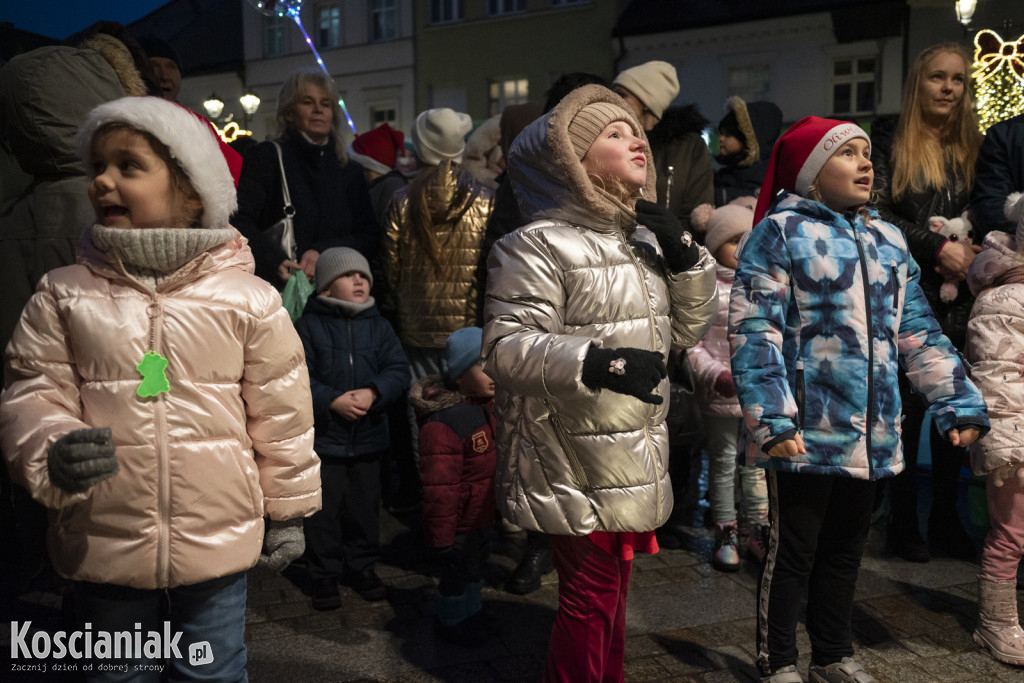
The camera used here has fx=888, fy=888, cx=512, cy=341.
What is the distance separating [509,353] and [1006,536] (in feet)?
8.37

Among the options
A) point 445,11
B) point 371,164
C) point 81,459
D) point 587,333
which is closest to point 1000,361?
point 587,333

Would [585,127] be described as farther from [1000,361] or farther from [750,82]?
[750,82]

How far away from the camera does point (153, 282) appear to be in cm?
235

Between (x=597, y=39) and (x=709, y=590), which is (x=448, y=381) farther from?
(x=597, y=39)

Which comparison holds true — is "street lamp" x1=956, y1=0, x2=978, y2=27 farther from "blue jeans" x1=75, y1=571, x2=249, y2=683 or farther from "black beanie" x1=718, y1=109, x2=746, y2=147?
"blue jeans" x1=75, y1=571, x2=249, y2=683

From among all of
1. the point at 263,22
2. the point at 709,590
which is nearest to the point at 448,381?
the point at 709,590

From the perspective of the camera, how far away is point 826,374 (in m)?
3.05

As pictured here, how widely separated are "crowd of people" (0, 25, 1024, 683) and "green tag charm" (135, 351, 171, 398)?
0.01 meters

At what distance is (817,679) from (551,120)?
2.23 meters

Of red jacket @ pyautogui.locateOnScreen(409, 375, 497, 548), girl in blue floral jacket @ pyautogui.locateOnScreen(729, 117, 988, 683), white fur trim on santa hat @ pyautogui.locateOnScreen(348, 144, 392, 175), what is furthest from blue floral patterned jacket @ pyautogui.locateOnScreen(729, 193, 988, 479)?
white fur trim on santa hat @ pyautogui.locateOnScreen(348, 144, 392, 175)

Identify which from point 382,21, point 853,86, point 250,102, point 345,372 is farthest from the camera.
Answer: point 853,86

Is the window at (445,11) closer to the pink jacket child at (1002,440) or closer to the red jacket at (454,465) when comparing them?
the red jacket at (454,465)

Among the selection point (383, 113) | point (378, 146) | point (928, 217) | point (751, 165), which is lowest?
point (928, 217)

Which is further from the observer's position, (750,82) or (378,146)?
(750,82)
